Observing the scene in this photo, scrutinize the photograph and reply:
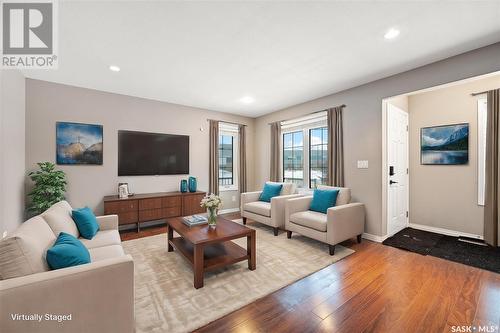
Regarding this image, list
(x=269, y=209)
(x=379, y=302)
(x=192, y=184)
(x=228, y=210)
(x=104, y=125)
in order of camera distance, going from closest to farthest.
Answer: (x=379, y=302) → (x=269, y=209) → (x=104, y=125) → (x=192, y=184) → (x=228, y=210)

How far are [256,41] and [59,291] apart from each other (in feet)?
8.69

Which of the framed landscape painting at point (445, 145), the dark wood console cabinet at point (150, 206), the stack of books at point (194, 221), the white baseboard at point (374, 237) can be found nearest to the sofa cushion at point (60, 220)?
the stack of books at point (194, 221)

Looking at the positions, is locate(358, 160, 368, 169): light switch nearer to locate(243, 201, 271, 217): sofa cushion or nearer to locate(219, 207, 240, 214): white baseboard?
locate(243, 201, 271, 217): sofa cushion

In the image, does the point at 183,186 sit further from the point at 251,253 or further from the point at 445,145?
the point at 445,145

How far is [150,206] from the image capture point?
3.93 meters

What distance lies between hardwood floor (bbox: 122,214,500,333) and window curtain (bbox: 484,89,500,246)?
45.2 inches

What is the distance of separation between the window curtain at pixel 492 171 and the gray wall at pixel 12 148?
6.30m

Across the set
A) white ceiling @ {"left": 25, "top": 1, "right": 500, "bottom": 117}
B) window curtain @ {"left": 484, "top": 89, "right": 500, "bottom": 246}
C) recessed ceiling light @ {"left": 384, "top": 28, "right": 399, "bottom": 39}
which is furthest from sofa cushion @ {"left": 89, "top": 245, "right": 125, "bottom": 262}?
window curtain @ {"left": 484, "top": 89, "right": 500, "bottom": 246}

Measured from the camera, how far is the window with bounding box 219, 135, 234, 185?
548cm

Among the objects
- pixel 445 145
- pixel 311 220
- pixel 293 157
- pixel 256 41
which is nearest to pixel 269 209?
pixel 311 220

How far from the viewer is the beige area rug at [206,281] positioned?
169 centimetres

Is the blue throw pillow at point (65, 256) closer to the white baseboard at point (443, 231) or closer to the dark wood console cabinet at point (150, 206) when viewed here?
the dark wood console cabinet at point (150, 206)

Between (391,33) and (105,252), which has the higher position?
(391,33)

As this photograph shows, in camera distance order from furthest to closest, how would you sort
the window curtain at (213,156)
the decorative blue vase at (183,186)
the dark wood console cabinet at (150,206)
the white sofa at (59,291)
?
the window curtain at (213,156) → the decorative blue vase at (183,186) → the dark wood console cabinet at (150,206) → the white sofa at (59,291)
